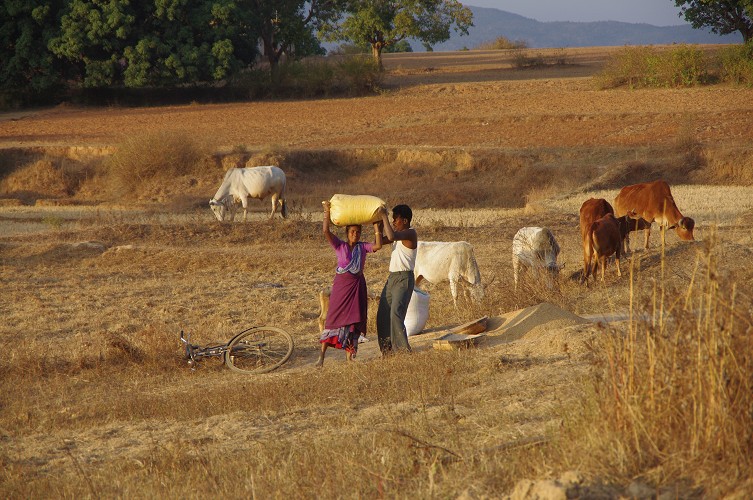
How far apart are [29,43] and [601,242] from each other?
30.3m

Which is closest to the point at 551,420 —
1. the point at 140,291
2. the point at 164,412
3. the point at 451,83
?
the point at 164,412

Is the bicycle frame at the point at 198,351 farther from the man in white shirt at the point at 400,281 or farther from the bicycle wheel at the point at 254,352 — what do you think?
the man in white shirt at the point at 400,281

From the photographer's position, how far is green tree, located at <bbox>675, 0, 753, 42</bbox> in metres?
36.8

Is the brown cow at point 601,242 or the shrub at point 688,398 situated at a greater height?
the shrub at point 688,398

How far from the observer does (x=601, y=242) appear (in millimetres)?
11336

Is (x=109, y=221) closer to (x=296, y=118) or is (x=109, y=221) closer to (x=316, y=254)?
(x=316, y=254)

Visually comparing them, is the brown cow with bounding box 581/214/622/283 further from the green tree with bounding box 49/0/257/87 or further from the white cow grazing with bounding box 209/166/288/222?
the green tree with bounding box 49/0/257/87

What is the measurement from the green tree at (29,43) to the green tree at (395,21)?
14.0 metres

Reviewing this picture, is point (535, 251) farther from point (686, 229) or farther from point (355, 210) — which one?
point (355, 210)

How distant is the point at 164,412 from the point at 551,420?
3.18 m

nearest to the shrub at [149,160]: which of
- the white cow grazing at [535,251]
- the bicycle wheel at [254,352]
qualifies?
the white cow grazing at [535,251]

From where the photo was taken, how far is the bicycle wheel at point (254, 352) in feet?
29.6

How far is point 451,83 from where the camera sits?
40.1 metres

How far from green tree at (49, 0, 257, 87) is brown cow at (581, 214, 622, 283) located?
87.6ft
